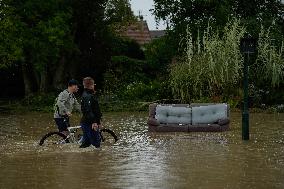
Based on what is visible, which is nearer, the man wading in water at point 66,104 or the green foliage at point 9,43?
the man wading in water at point 66,104

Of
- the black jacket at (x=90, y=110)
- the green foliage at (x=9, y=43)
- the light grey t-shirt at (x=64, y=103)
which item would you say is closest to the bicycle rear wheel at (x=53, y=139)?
the light grey t-shirt at (x=64, y=103)

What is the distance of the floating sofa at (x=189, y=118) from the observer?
16.4 metres

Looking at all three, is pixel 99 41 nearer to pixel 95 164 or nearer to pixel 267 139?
pixel 267 139

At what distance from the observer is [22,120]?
22422 millimetres

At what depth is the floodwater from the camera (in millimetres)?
8938

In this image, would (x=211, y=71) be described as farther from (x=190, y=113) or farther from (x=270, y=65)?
(x=190, y=113)

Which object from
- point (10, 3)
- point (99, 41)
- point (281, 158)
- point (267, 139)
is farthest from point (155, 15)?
point (281, 158)

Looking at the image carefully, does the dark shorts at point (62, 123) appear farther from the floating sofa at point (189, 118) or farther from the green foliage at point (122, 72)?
the green foliage at point (122, 72)

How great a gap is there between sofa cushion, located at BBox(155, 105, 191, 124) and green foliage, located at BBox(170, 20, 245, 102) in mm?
7088

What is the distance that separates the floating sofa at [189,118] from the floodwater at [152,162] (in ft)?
1.38

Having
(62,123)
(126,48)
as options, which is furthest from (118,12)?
(62,123)

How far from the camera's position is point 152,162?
10914 mm

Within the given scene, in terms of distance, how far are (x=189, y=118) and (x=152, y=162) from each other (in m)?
6.11

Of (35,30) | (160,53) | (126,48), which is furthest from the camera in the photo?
(126,48)
